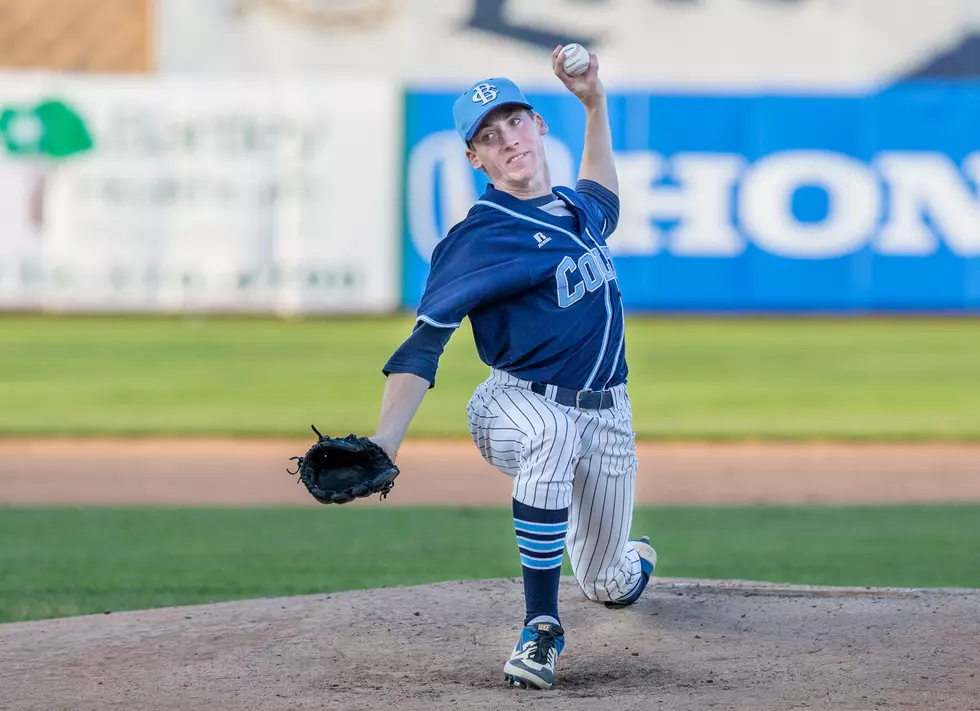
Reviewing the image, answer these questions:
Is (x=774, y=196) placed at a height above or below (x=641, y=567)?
above

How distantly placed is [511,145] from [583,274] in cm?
36

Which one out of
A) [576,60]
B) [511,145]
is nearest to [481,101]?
[511,145]

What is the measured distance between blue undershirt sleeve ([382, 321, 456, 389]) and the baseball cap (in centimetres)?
51

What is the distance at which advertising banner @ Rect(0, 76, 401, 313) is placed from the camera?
1538 centimetres

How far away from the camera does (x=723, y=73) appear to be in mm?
22109

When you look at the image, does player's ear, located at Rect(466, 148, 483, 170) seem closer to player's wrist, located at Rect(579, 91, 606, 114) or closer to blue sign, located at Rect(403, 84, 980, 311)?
player's wrist, located at Rect(579, 91, 606, 114)

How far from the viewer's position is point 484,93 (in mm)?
3662

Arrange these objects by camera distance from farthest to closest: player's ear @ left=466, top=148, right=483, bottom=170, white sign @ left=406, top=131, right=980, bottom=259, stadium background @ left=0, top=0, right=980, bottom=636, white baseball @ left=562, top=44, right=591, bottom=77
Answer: white sign @ left=406, top=131, right=980, bottom=259 → stadium background @ left=0, top=0, right=980, bottom=636 → white baseball @ left=562, top=44, right=591, bottom=77 → player's ear @ left=466, top=148, right=483, bottom=170

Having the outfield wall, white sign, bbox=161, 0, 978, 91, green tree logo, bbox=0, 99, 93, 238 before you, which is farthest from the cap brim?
white sign, bbox=161, 0, 978, 91

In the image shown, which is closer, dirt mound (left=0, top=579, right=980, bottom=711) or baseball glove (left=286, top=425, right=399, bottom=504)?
baseball glove (left=286, top=425, right=399, bottom=504)

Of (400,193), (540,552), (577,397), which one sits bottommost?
(540,552)

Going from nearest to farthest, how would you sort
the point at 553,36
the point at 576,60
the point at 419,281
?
1. the point at 576,60
2. the point at 419,281
3. the point at 553,36

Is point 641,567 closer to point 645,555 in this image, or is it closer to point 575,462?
point 645,555

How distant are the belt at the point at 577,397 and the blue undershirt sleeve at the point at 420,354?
0.31 meters
